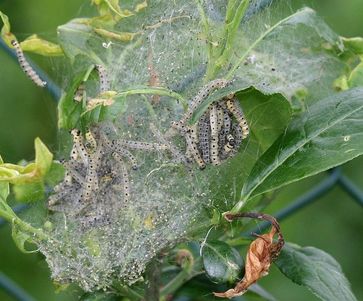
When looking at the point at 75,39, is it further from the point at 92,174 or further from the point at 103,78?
the point at 92,174

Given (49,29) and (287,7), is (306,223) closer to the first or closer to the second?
(49,29)

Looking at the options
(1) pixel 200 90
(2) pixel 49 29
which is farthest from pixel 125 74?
(2) pixel 49 29

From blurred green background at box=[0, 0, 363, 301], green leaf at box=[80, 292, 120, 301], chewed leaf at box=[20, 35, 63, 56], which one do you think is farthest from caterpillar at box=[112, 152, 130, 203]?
blurred green background at box=[0, 0, 363, 301]

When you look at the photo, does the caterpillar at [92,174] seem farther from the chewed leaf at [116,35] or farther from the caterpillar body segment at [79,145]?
the chewed leaf at [116,35]

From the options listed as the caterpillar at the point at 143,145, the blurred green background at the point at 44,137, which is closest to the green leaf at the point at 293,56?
the caterpillar at the point at 143,145

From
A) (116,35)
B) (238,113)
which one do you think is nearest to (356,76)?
(238,113)
